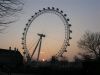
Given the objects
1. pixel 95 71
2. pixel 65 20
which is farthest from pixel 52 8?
pixel 95 71

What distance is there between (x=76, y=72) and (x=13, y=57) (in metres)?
45.0

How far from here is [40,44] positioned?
258 feet

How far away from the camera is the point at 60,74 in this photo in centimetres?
4734

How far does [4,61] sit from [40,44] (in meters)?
13.7

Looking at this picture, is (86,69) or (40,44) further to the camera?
(40,44)

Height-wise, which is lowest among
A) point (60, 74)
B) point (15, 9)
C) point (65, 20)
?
point (60, 74)

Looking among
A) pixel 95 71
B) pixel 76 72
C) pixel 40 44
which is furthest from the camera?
pixel 40 44

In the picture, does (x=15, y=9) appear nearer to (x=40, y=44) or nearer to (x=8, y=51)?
(x=40, y=44)

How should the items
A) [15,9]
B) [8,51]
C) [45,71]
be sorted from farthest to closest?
[8,51]
[45,71]
[15,9]

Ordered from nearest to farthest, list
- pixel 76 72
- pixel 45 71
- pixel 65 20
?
pixel 76 72 < pixel 45 71 < pixel 65 20

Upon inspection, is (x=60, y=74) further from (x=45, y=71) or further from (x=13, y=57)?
(x=13, y=57)

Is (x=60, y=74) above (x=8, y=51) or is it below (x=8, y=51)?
below

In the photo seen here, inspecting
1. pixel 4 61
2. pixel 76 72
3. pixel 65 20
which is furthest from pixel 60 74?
pixel 4 61

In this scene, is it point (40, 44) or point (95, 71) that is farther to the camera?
point (40, 44)
